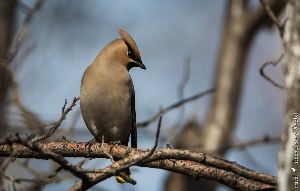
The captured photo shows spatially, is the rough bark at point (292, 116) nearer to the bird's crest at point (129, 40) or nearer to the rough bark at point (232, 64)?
the bird's crest at point (129, 40)

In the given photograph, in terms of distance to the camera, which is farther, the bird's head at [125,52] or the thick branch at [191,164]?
the bird's head at [125,52]

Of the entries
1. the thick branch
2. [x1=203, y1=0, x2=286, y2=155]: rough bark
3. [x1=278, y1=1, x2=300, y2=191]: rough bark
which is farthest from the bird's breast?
[x1=203, y1=0, x2=286, y2=155]: rough bark

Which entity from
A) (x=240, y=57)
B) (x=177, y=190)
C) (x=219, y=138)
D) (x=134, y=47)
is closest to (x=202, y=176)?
(x=134, y=47)

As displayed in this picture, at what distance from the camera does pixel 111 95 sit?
19.9 ft

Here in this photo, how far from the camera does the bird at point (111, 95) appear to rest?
6.01 m

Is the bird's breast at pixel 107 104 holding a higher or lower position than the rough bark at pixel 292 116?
higher

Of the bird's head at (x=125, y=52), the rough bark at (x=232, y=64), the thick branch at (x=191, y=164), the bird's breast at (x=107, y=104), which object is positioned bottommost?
the thick branch at (x=191, y=164)

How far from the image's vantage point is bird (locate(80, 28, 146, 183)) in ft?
19.7

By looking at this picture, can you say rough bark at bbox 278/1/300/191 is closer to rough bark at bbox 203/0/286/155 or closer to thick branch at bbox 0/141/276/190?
thick branch at bbox 0/141/276/190

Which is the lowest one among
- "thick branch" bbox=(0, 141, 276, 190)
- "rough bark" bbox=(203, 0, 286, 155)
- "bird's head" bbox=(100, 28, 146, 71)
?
"thick branch" bbox=(0, 141, 276, 190)

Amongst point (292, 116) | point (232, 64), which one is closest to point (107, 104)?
point (292, 116)

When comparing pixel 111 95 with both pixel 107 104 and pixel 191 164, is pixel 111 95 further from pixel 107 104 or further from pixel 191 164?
pixel 191 164

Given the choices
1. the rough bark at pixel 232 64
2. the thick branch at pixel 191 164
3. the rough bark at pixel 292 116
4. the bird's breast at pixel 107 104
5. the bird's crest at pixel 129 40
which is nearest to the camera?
the rough bark at pixel 292 116

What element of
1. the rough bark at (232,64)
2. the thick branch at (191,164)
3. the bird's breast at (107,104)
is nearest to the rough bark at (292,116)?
the thick branch at (191,164)
